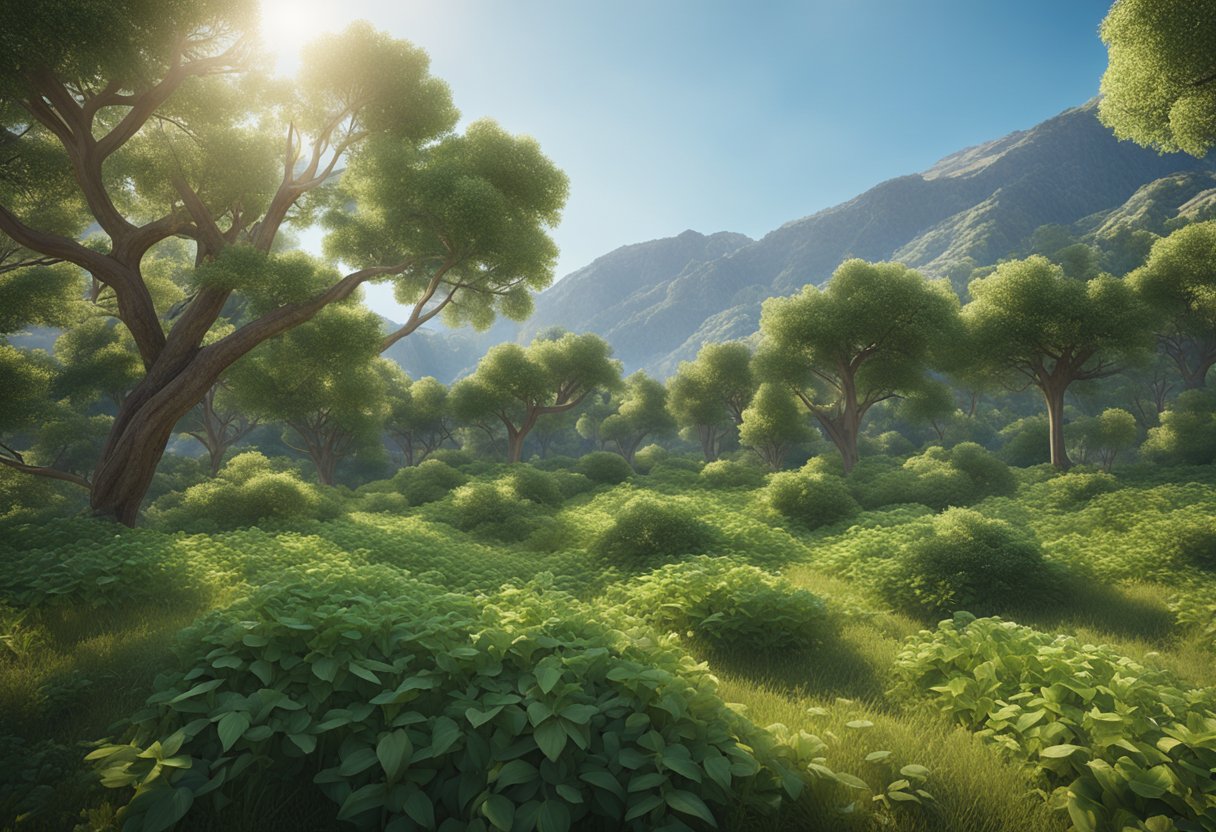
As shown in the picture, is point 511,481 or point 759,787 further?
point 511,481

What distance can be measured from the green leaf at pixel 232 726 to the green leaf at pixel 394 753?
2.75ft

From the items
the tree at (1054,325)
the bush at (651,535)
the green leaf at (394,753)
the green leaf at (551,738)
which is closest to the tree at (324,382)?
the bush at (651,535)

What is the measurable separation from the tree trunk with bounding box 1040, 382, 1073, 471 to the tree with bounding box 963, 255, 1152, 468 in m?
0.04

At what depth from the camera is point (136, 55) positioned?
31.8 feet

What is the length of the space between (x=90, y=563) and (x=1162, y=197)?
147 meters

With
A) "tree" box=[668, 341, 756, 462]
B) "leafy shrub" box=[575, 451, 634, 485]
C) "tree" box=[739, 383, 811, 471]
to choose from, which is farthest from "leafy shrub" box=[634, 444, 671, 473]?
"leafy shrub" box=[575, 451, 634, 485]

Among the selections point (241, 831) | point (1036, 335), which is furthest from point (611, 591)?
point (1036, 335)

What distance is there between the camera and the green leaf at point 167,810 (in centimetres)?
249

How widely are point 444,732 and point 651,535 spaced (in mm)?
9068

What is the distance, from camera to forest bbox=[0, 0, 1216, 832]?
317 cm

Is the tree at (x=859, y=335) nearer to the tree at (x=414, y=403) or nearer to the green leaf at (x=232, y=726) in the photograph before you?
the green leaf at (x=232, y=726)

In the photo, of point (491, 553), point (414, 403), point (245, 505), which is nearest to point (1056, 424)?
point (491, 553)

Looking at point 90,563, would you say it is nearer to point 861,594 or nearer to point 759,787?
point 759,787

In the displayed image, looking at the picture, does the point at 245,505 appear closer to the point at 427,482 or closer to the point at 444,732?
the point at 427,482
